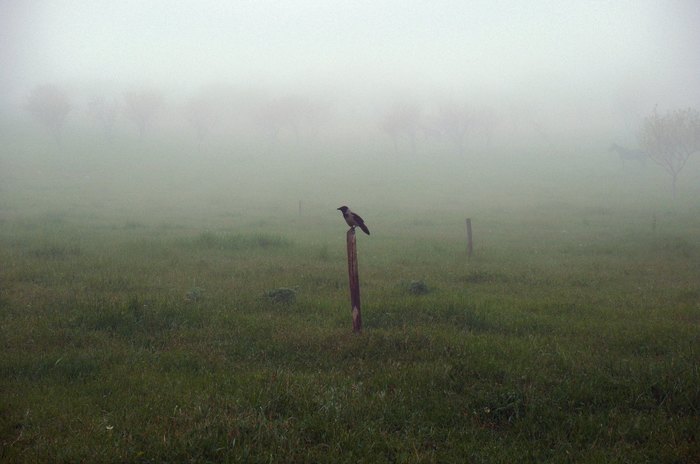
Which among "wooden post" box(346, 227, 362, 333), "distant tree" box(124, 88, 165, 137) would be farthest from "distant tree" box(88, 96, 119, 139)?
"wooden post" box(346, 227, 362, 333)

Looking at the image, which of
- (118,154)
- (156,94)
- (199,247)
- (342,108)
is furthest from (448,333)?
(342,108)

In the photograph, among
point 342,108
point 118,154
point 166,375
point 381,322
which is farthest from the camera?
point 342,108

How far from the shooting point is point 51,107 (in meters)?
80.9

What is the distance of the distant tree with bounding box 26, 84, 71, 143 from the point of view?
80875mm

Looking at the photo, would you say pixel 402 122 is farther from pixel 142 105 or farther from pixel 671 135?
pixel 671 135

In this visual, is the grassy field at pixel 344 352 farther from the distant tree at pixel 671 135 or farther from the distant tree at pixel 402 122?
the distant tree at pixel 402 122

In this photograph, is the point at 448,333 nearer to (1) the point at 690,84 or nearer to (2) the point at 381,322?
(2) the point at 381,322

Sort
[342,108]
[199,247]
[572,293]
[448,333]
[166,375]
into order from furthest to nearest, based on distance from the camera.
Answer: [342,108] < [199,247] < [572,293] < [448,333] < [166,375]

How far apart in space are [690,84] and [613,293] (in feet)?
608

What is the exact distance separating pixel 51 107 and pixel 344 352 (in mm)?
90525

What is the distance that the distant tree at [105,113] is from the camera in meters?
92.6

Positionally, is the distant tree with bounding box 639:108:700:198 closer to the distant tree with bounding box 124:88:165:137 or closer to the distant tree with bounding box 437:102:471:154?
the distant tree with bounding box 437:102:471:154

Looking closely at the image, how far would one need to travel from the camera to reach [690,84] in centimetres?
15912

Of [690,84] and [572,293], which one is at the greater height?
[690,84]
